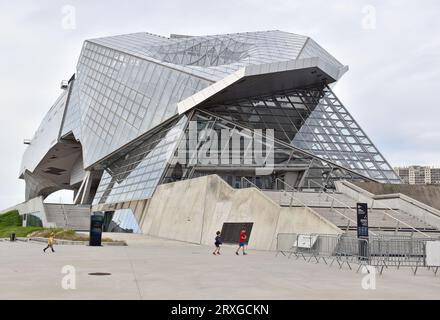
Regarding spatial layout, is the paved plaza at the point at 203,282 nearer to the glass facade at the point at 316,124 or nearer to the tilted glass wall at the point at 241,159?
the tilted glass wall at the point at 241,159

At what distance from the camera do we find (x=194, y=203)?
31.8 metres

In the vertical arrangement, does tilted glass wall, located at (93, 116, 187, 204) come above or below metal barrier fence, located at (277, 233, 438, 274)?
above

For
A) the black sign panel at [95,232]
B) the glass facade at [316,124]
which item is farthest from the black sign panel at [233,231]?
the glass facade at [316,124]

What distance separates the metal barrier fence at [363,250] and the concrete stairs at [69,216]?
106 ft

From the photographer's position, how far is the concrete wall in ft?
75.0

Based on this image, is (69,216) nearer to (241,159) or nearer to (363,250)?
(241,159)

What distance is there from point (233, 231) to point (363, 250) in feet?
38.8

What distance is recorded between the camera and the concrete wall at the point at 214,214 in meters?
22.9

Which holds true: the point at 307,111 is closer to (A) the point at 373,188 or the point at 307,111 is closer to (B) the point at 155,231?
(A) the point at 373,188

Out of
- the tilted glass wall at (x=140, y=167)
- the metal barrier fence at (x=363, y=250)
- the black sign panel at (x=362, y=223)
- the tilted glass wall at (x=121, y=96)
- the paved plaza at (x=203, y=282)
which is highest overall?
the tilted glass wall at (x=121, y=96)

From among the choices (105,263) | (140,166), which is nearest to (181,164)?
(140,166)

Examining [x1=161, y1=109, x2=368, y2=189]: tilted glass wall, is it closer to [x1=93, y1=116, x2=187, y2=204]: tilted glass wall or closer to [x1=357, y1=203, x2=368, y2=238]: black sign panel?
[x1=93, y1=116, x2=187, y2=204]: tilted glass wall

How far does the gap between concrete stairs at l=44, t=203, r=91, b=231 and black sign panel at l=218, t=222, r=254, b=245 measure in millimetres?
23531

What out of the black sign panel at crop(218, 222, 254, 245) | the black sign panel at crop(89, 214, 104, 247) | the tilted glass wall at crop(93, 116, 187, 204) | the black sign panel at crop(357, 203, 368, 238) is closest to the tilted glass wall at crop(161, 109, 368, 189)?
the tilted glass wall at crop(93, 116, 187, 204)
